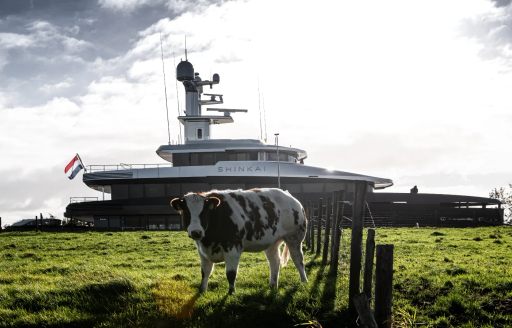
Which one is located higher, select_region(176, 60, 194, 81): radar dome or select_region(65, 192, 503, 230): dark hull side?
select_region(176, 60, 194, 81): radar dome

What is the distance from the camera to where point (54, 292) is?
8.87 meters

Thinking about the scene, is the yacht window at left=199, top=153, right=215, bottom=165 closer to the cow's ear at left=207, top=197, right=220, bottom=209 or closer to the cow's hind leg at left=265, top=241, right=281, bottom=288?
the cow's hind leg at left=265, top=241, right=281, bottom=288

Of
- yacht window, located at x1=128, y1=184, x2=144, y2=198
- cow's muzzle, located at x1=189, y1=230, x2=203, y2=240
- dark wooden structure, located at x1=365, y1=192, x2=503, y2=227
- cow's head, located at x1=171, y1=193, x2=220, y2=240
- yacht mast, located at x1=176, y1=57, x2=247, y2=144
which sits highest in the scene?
yacht mast, located at x1=176, y1=57, x2=247, y2=144

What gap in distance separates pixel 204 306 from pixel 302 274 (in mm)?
2580

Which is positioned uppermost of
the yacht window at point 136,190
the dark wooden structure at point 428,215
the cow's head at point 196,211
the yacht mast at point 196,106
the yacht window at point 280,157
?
the yacht mast at point 196,106

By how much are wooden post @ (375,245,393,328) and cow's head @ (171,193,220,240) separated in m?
3.01

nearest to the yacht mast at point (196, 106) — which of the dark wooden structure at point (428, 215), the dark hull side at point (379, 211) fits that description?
the dark hull side at point (379, 211)

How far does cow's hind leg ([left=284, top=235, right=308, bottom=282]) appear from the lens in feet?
31.9

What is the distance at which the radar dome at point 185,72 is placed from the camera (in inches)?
1949

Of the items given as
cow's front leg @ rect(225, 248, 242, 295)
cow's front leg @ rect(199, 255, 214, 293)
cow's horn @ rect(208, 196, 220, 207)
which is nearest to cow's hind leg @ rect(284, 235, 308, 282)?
cow's front leg @ rect(225, 248, 242, 295)

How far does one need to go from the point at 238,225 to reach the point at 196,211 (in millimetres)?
902

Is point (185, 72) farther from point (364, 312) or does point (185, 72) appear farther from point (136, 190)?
point (364, 312)

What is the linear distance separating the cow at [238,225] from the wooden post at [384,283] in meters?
2.93

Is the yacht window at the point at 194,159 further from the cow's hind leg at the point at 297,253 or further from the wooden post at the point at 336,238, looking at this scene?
the cow's hind leg at the point at 297,253
